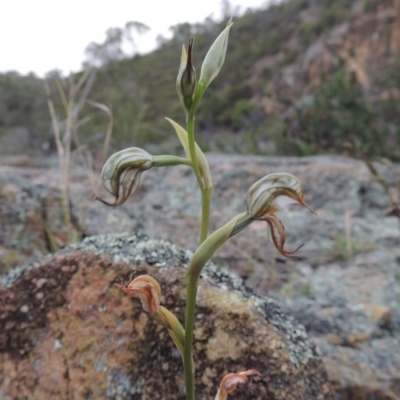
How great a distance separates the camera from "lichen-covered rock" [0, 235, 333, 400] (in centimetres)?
78

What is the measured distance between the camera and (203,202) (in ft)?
1.99

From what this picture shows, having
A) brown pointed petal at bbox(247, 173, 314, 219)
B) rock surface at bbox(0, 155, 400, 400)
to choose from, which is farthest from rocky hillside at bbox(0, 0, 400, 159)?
brown pointed petal at bbox(247, 173, 314, 219)

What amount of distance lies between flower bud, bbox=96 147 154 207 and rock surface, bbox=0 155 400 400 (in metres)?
0.79

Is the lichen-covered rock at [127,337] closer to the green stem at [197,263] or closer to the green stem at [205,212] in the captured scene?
the green stem at [197,263]

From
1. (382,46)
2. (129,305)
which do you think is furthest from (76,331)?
(382,46)

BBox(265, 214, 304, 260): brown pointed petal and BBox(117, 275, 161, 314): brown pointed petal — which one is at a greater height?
BBox(265, 214, 304, 260): brown pointed petal

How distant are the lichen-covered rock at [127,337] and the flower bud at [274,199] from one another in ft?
1.00

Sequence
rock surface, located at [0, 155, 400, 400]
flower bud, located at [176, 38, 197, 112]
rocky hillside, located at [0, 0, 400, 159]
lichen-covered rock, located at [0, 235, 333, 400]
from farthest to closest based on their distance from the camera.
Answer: rocky hillside, located at [0, 0, 400, 159] → rock surface, located at [0, 155, 400, 400] → lichen-covered rock, located at [0, 235, 333, 400] → flower bud, located at [176, 38, 197, 112]

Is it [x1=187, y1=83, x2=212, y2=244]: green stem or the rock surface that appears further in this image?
the rock surface

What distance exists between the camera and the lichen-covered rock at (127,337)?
30.7 inches

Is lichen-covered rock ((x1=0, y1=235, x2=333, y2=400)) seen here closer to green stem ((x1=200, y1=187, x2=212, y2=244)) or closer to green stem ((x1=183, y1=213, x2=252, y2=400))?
green stem ((x1=183, y1=213, x2=252, y2=400))

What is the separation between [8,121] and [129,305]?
12.1 m

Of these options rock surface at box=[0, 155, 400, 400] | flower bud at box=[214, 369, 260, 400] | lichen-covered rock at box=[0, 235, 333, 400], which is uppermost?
flower bud at box=[214, 369, 260, 400]

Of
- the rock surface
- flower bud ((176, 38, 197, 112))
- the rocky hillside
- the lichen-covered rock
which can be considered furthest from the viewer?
the rocky hillside
